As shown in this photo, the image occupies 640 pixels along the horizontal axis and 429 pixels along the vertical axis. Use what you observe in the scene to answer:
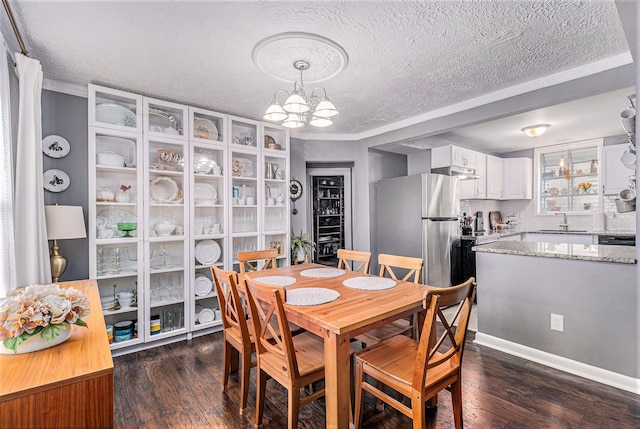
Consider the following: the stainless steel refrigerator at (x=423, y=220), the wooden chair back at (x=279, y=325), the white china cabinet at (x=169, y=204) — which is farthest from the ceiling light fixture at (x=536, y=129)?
the wooden chair back at (x=279, y=325)

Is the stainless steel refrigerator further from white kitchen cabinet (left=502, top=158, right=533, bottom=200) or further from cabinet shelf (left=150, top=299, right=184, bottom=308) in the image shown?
cabinet shelf (left=150, top=299, right=184, bottom=308)

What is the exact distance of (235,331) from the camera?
7.05 feet

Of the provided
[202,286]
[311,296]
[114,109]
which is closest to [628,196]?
[311,296]

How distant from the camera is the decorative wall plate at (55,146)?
8.82 ft

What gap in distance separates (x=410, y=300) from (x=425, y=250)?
229 cm

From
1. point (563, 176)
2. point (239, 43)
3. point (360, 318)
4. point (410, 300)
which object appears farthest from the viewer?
point (563, 176)

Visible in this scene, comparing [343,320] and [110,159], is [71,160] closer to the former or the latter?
[110,159]

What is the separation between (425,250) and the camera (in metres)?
3.95

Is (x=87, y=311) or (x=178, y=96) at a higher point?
(x=178, y=96)

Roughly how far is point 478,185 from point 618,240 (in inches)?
76.0

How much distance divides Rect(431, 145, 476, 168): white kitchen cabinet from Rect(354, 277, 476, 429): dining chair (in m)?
3.23

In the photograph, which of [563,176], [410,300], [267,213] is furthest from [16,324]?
[563,176]

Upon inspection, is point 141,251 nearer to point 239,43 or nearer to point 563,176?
point 239,43

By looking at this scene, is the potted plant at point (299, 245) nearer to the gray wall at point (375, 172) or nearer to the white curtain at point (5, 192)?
the gray wall at point (375, 172)
